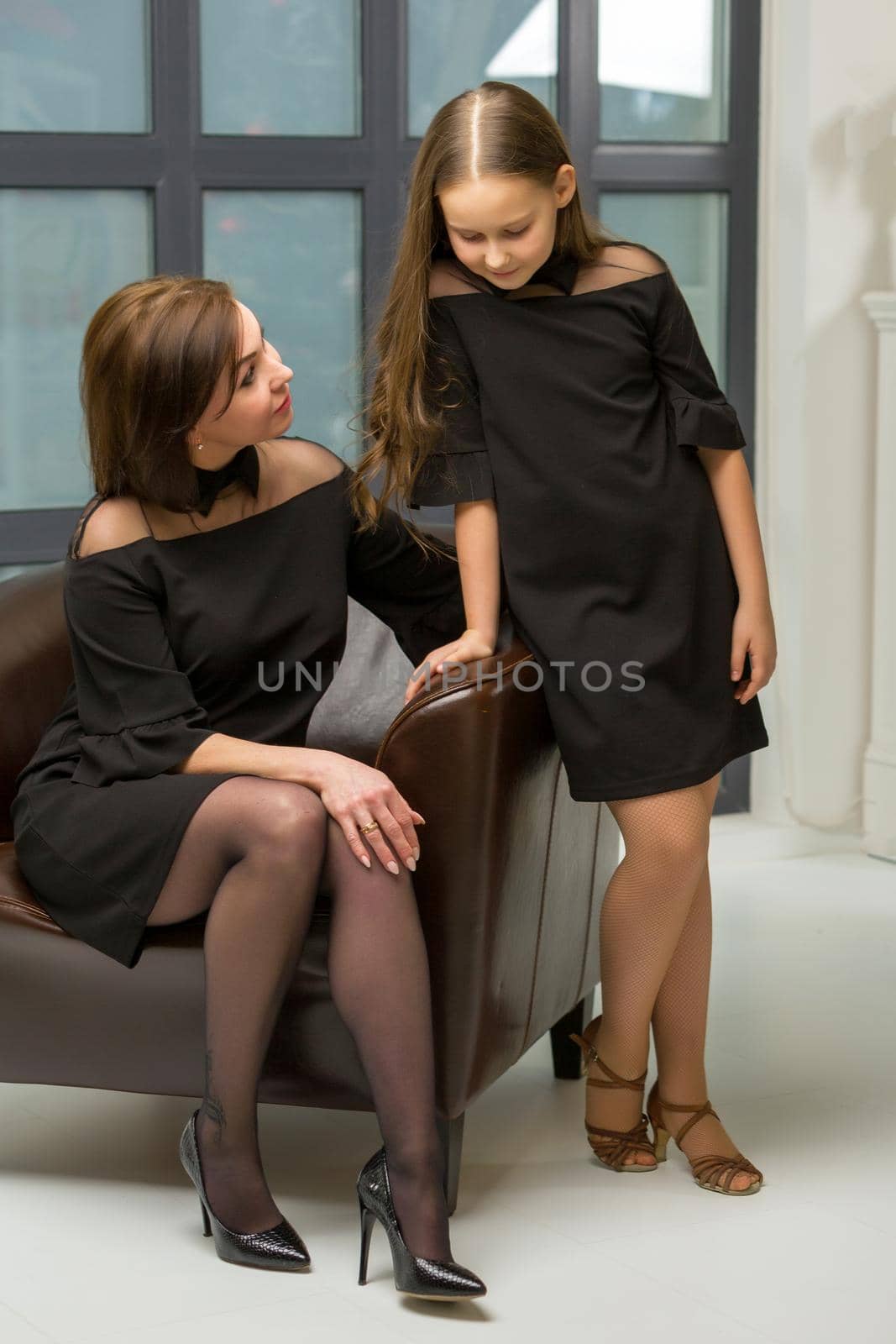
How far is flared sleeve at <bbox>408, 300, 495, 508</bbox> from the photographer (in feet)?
7.00

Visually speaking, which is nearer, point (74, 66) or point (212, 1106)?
point (212, 1106)

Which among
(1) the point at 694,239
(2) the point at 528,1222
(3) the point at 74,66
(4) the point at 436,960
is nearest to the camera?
(4) the point at 436,960

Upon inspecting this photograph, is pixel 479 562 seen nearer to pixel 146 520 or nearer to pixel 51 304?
pixel 146 520

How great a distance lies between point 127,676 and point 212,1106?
0.51m

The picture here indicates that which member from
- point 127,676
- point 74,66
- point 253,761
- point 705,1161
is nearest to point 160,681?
point 127,676

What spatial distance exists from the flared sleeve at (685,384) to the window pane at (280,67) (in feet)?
5.27

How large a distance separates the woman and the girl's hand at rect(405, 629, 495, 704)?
139mm

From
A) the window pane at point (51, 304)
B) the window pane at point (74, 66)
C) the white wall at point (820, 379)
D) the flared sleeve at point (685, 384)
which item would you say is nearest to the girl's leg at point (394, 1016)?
the flared sleeve at point (685, 384)

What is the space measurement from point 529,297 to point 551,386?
0.11 metres

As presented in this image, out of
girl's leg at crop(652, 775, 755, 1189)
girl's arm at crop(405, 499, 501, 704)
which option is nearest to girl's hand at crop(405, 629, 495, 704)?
girl's arm at crop(405, 499, 501, 704)

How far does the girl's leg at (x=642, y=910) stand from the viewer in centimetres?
214

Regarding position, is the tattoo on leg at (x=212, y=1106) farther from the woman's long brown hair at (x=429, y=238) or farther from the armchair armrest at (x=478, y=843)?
the woman's long brown hair at (x=429, y=238)

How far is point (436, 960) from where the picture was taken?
2.04 metres

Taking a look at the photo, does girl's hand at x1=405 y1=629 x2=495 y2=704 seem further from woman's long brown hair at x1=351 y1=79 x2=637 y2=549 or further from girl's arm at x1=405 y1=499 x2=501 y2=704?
woman's long brown hair at x1=351 y1=79 x2=637 y2=549
